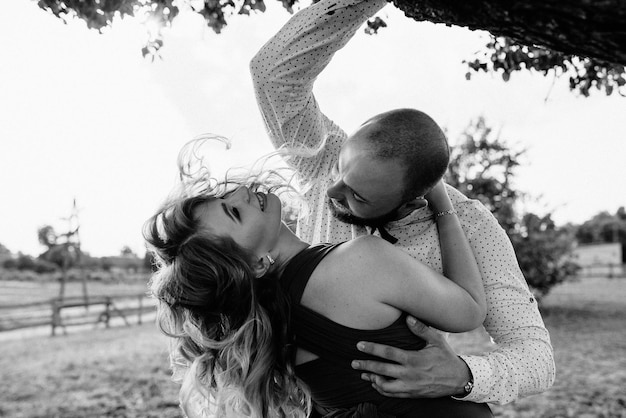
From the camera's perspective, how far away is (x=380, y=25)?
4582mm

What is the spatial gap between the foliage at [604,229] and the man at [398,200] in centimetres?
9423

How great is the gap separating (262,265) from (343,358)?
1.55 ft

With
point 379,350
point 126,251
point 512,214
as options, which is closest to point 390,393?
point 379,350

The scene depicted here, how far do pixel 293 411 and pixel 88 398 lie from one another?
7030 millimetres

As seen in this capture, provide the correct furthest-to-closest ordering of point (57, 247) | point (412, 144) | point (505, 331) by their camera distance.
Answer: point (57, 247) < point (505, 331) < point (412, 144)

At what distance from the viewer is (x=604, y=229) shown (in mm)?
93438

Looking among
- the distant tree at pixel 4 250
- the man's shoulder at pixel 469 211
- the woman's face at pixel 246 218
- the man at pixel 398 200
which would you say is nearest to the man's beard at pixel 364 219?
the man at pixel 398 200

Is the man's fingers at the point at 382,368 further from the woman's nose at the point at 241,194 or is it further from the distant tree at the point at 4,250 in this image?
the distant tree at the point at 4,250

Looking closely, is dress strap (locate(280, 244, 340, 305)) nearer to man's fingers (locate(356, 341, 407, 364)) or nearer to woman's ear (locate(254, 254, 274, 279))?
woman's ear (locate(254, 254, 274, 279))

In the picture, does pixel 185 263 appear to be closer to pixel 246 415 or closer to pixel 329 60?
pixel 246 415

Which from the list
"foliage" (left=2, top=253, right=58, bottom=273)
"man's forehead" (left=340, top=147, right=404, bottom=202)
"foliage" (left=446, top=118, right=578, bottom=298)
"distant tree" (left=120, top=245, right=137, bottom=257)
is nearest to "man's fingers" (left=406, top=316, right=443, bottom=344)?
"man's forehead" (left=340, top=147, right=404, bottom=202)

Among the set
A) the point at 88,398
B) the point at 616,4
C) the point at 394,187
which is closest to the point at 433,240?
the point at 394,187

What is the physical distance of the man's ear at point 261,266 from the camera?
2.12 meters

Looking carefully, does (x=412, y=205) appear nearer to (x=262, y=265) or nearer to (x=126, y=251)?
(x=262, y=265)
